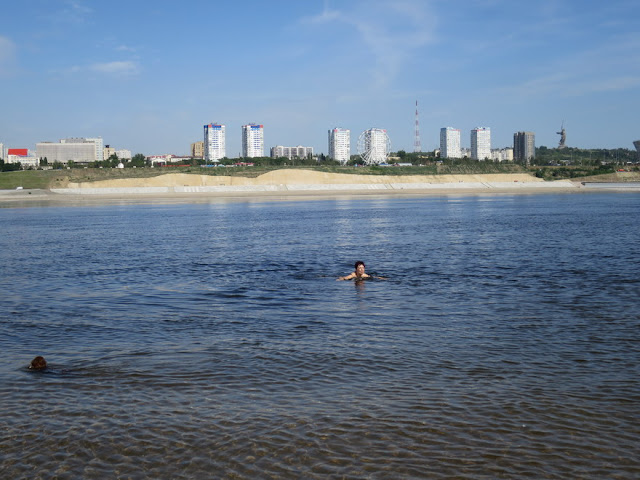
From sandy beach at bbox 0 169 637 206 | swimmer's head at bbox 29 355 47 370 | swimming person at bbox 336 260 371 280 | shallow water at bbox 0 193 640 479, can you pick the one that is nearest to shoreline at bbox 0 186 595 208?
sandy beach at bbox 0 169 637 206

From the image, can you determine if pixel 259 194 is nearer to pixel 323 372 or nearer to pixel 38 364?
pixel 38 364

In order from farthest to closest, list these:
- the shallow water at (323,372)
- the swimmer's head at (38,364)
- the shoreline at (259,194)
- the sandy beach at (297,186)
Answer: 1. the sandy beach at (297,186)
2. the shoreline at (259,194)
3. the swimmer's head at (38,364)
4. the shallow water at (323,372)

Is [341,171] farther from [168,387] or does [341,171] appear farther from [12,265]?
[168,387]

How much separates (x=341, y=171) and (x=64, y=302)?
143062 mm

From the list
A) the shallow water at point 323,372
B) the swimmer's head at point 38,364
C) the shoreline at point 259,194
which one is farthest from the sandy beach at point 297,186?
the swimmer's head at point 38,364

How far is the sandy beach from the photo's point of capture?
119m

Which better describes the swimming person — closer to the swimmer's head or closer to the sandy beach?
the swimmer's head

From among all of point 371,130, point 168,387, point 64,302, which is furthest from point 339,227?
point 371,130

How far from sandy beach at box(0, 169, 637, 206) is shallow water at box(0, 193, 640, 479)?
96.5m

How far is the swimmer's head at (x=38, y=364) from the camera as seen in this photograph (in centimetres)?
1078

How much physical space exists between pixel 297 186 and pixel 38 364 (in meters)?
127

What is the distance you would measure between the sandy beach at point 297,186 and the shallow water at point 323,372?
96.5m

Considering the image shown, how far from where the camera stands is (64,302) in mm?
17766

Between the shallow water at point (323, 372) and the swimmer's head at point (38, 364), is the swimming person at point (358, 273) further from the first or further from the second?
the swimmer's head at point (38, 364)
